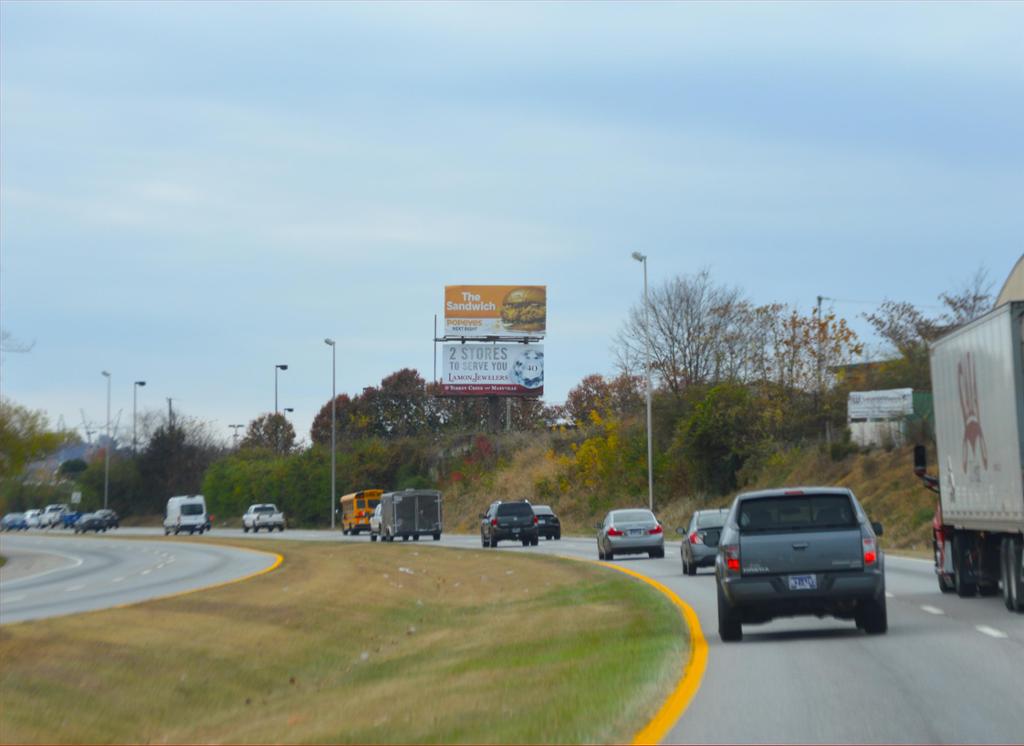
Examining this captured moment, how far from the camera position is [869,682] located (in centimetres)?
1299

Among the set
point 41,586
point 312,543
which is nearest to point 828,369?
point 312,543

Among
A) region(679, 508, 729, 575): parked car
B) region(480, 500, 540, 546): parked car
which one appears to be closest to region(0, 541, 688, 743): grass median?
region(679, 508, 729, 575): parked car

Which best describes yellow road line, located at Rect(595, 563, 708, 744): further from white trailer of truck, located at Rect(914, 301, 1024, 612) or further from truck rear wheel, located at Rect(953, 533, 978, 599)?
truck rear wheel, located at Rect(953, 533, 978, 599)

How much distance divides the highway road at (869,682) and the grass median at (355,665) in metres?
0.62

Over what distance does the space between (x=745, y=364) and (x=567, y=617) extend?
180 ft

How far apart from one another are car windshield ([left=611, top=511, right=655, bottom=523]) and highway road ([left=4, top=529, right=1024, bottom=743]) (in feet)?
71.1

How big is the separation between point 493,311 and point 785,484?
38479 millimetres

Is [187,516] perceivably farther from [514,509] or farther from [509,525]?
[509,525]

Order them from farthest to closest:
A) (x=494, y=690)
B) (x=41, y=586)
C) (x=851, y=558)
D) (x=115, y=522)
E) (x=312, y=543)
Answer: (x=115, y=522), (x=312, y=543), (x=41, y=586), (x=851, y=558), (x=494, y=690)

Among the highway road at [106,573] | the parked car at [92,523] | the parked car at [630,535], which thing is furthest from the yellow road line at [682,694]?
the parked car at [92,523]

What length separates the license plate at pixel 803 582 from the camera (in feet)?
54.5

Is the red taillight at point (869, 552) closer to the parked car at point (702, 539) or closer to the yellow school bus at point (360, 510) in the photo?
the parked car at point (702, 539)

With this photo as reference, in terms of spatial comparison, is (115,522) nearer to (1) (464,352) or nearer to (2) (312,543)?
(1) (464,352)

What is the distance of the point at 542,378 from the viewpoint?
9794 cm
